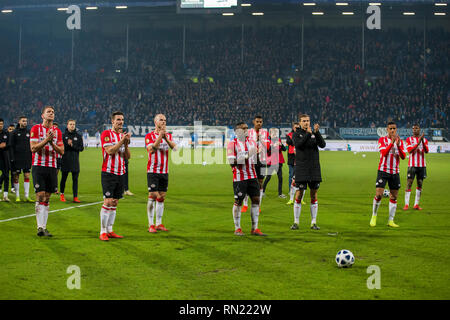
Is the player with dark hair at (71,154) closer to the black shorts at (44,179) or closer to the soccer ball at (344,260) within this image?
the black shorts at (44,179)

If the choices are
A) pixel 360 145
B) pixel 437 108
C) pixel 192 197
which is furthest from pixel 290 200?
pixel 437 108

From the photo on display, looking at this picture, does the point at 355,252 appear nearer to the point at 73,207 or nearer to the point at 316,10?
the point at 73,207

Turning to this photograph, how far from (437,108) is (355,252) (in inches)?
1701

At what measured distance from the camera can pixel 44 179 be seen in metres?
9.17

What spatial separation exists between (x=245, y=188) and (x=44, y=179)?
151 inches

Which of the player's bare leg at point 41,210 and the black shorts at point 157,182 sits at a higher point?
the black shorts at point 157,182

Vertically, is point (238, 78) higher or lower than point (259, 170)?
higher

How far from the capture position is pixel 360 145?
1658 inches

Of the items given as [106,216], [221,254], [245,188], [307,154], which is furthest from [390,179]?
[106,216]

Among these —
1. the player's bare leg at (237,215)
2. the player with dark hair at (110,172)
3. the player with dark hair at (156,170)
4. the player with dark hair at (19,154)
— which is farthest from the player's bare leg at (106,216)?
the player with dark hair at (19,154)

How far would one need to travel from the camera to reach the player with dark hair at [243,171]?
30.2ft

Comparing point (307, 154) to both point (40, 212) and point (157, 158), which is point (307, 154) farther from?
point (40, 212)

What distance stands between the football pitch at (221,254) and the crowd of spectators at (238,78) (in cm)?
3528

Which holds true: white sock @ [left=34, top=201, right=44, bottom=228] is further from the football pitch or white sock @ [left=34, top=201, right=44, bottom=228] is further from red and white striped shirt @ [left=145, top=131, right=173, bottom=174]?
red and white striped shirt @ [left=145, top=131, right=173, bottom=174]
